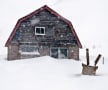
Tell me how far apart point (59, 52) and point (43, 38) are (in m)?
2.04

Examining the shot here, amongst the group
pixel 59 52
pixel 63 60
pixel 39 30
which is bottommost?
pixel 63 60

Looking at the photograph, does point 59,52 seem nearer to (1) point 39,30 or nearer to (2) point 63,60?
(2) point 63,60

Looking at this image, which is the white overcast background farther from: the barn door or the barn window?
the barn window

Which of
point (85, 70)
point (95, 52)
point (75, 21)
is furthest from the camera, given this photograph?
point (75, 21)

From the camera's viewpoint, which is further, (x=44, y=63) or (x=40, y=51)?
(x=40, y=51)

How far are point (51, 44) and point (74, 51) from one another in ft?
7.61

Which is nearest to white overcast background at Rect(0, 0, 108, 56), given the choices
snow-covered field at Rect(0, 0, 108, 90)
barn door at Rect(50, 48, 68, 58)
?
snow-covered field at Rect(0, 0, 108, 90)

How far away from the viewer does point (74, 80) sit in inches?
845

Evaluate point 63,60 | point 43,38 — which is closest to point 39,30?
point 43,38

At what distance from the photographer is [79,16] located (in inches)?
3068

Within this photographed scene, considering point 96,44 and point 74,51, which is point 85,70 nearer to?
point 74,51

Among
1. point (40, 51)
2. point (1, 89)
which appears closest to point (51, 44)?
point (40, 51)

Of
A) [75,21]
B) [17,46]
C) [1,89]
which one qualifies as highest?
[75,21]

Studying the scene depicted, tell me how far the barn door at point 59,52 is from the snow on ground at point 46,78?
5643 millimetres
